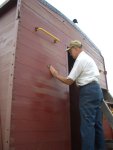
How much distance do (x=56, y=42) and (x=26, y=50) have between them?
0.67m

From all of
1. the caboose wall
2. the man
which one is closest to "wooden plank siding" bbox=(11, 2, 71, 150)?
the caboose wall

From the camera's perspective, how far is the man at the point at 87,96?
89.7 inches

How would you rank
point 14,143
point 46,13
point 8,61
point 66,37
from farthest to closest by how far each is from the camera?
point 66,37 < point 46,13 < point 8,61 < point 14,143

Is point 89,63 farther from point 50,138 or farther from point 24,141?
point 24,141

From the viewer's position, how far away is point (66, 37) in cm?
312

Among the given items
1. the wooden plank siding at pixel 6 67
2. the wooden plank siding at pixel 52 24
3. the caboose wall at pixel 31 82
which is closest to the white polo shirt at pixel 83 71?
the caboose wall at pixel 31 82

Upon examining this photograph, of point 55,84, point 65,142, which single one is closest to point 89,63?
point 55,84

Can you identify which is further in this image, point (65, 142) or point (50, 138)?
point (65, 142)

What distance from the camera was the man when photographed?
2.28 meters

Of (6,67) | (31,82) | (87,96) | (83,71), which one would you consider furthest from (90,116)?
(6,67)

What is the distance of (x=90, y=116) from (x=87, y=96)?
0.76 ft

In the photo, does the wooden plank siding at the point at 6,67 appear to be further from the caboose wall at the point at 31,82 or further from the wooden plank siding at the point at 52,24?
the wooden plank siding at the point at 52,24

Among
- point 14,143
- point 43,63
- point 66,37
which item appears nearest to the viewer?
point 14,143

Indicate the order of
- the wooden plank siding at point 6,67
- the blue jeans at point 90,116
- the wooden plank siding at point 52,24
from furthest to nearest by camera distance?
the wooden plank siding at point 52,24, the blue jeans at point 90,116, the wooden plank siding at point 6,67
